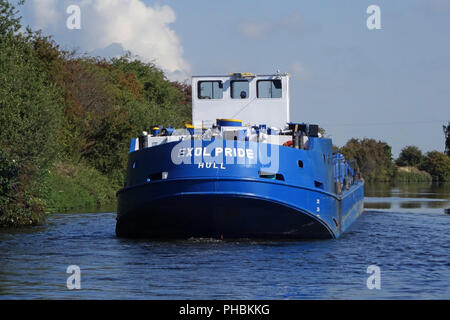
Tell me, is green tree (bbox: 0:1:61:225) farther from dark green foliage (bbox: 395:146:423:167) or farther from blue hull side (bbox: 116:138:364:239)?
dark green foliage (bbox: 395:146:423:167)

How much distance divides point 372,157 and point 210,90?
98.4m

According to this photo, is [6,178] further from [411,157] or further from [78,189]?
[411,157]

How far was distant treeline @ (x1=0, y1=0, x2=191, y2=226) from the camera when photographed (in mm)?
24859

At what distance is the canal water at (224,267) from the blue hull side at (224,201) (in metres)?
0.39

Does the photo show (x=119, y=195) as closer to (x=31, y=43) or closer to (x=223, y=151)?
(x=223, y=151)

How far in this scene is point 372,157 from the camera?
4729 inches

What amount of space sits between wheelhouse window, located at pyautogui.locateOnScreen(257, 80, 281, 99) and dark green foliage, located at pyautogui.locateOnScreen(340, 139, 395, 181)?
3294 inches

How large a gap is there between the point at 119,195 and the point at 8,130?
638cm

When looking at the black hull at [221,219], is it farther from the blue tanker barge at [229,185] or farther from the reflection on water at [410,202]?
the reflection on water at [410,202]

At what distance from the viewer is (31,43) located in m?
40.4

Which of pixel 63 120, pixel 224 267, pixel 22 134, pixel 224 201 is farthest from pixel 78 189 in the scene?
pixel 224 267

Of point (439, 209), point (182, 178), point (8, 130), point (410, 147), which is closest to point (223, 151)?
point (182, 178)

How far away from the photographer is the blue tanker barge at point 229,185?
18.0 m
